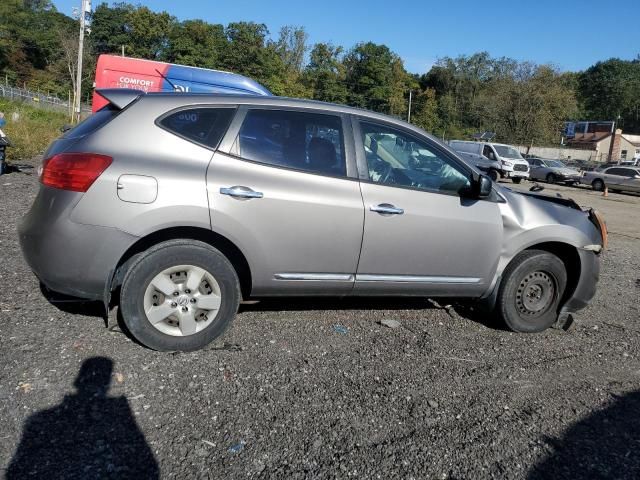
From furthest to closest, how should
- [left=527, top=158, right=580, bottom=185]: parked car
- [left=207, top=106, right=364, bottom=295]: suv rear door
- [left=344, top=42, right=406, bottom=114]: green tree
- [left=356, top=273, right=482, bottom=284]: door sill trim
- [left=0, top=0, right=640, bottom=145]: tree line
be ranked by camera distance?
[left=344, top=42, right=406, bottom=114]: green tree < [left=0, top=0, right=640, bottom=145]: tree line < [left=527, top=158, right=580, bottom=185]: parked car < [left=356, top=273, right=482, bottom=284]: door sill trim < [left=207, top=106, right=364, bottom=295]: suv rear door

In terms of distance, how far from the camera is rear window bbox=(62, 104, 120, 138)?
369cm

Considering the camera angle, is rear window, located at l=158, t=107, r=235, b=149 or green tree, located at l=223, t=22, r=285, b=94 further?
green tree, located at l=223, t=22, r=285, b=94

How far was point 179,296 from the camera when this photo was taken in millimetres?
3654

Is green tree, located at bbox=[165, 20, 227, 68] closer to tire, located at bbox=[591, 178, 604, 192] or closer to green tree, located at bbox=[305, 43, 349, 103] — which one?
green tree, located at bbox=[305, 43, 349, 103]

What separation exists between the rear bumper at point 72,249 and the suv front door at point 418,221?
1.71 m

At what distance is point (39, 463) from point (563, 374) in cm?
336

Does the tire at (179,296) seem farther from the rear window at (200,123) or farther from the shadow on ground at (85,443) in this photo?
the rear window at (200,123)

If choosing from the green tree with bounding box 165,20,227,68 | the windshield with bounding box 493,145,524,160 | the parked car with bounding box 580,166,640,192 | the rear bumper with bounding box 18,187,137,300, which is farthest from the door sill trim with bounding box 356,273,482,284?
the green tree with bounding box 165,20,227,68

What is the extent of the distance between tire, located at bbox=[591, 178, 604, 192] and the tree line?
2766 cm

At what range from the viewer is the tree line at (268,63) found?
69.6 m

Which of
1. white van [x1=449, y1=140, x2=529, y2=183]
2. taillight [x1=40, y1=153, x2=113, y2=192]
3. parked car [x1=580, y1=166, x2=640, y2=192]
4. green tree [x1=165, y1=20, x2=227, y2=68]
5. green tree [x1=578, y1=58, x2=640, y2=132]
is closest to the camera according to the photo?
taillight [x1=40, y1=153, x2=113, y2=192]

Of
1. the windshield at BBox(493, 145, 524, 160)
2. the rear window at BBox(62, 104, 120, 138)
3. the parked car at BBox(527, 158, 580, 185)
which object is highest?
the windshield at BBox(493, 145, 524, 160)

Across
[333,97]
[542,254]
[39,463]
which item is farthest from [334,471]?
[333,97]

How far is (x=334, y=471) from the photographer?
2.61 m
